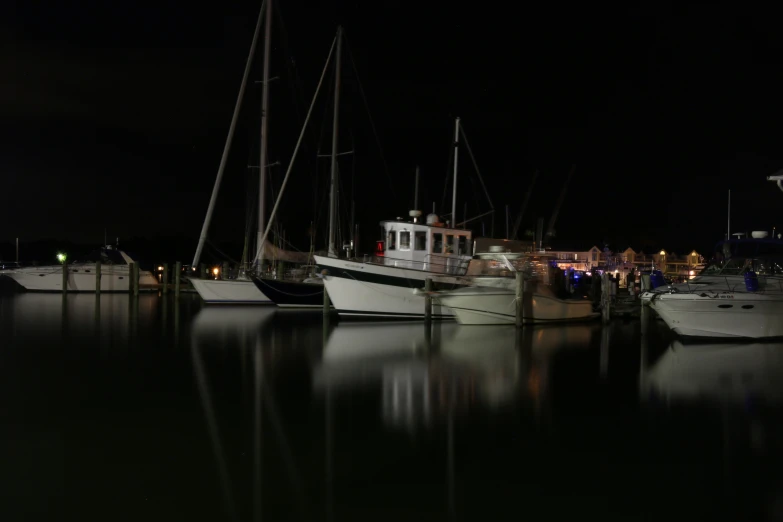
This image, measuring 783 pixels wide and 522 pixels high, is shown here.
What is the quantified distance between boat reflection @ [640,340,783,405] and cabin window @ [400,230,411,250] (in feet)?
33.6

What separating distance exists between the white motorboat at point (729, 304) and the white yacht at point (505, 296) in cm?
531

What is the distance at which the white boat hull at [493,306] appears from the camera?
24234 millimetres

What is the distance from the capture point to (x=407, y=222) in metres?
27.0

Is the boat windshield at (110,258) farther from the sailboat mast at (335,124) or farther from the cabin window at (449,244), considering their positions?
the cabin window at (449,244)

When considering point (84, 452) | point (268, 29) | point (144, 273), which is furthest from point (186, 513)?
point (144, 273)

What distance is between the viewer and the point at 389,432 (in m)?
9.91

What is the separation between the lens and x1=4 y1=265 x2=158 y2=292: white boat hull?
51.5 metres

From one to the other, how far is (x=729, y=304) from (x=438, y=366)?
9.15m

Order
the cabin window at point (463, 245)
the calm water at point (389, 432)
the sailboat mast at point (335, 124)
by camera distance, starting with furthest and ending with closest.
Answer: the sailboat mast at point (335, 124) → the cabin window at point (463, 245) → the calm water at point (389, 432)

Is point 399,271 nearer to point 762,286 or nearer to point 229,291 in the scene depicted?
point 762,286

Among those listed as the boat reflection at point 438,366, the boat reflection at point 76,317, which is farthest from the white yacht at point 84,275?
the boat reflection at point 438,366

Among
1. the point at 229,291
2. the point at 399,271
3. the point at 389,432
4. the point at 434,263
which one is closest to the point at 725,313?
the point at 434,263

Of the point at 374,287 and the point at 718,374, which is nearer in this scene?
the point at 718,374

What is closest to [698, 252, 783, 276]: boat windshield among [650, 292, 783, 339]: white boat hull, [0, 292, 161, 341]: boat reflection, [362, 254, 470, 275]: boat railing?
[650, 292, 783, 339]: white boat hull
